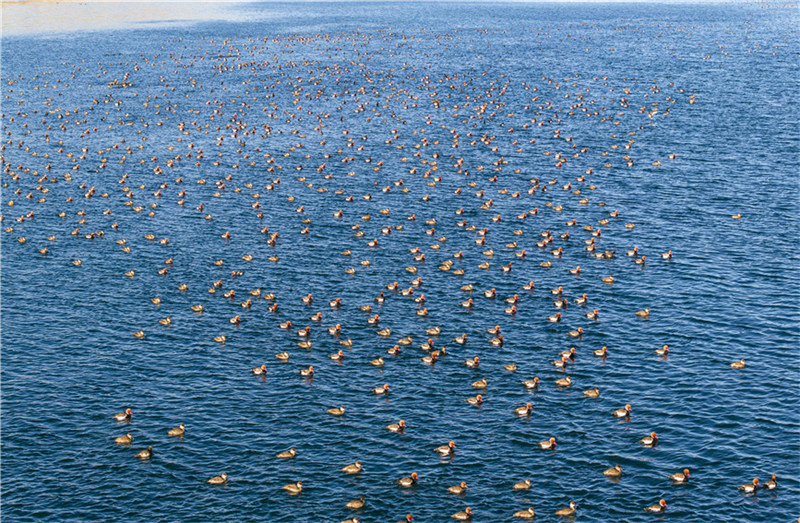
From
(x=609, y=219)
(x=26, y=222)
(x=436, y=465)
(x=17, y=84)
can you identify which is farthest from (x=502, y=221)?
(x=17, y=84)

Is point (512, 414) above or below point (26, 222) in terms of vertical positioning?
below

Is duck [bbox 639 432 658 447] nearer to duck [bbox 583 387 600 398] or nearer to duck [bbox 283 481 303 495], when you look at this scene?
duck [bbox 583 387 600 398]

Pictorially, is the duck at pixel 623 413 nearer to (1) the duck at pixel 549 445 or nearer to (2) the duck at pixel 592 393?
(2) the duck at pixel 592 393

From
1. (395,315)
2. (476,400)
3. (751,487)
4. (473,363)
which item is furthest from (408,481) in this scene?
(395,315)

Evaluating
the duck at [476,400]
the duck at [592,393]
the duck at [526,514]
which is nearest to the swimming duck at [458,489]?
the duck at [526,514]

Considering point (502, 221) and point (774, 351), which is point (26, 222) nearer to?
point (502, 221)
